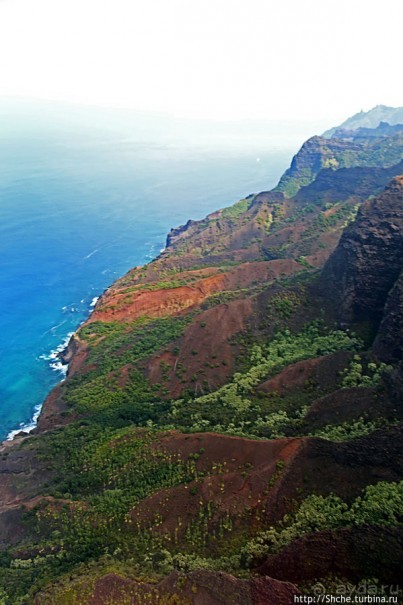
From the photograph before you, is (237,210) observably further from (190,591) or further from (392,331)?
(190,591)

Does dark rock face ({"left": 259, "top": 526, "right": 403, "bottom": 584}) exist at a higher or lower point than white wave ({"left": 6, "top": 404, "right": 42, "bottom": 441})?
higher

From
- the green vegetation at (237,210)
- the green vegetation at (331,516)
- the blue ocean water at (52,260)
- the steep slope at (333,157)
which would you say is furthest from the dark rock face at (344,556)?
the steep slope at (333,157)

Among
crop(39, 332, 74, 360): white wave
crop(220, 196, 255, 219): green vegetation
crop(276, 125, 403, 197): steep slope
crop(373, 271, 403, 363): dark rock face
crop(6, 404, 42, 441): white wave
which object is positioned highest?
crop(276, 125, 403, 197): steep slope

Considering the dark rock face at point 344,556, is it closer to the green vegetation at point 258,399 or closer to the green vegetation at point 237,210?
the green vegetation at point 258,399

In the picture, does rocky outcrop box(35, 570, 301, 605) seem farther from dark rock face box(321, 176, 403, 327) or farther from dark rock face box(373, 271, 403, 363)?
dark rock face box(321, 176, 403, 327)

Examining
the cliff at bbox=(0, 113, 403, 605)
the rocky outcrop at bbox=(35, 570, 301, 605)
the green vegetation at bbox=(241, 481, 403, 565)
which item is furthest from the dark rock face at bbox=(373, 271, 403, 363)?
the rocky outcrop at bbox=(35, 570, 301, 605)

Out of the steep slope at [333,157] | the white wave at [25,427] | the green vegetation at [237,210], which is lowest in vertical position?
the white wave at [25,427]

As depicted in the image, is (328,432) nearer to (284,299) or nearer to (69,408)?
(284,299)
